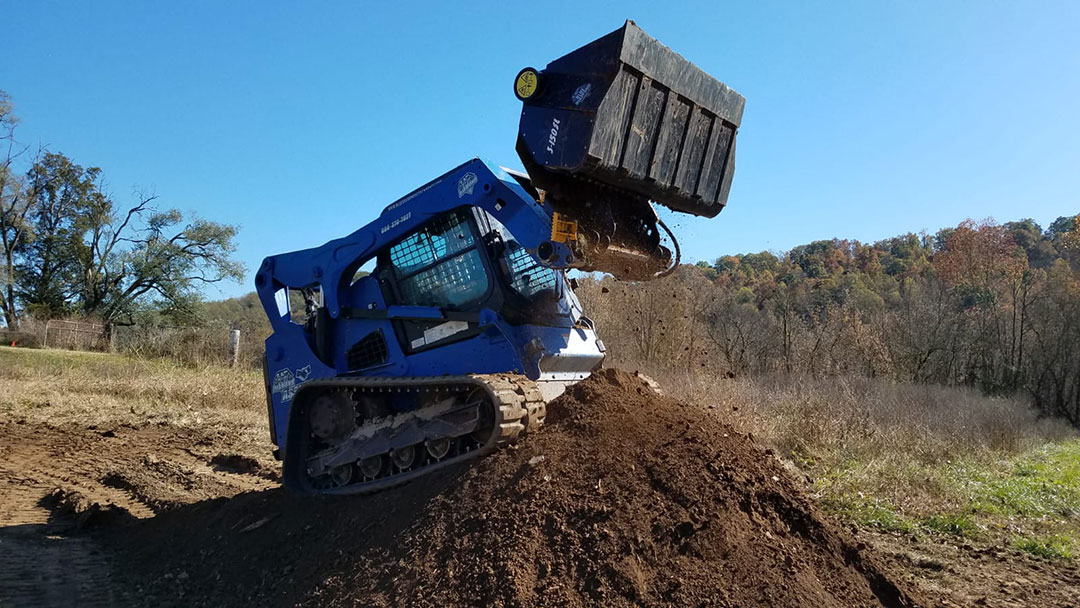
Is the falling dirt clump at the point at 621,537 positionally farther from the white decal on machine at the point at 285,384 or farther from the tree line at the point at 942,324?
the tree line at the point at 942,324

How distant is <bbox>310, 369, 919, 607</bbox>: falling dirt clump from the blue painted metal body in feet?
3.39

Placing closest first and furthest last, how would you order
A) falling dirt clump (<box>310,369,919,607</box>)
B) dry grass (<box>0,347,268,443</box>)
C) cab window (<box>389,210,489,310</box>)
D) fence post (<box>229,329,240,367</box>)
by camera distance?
falling dirt clump (<box>310,369,919,607</box>) → cab window (<box>389,210,489,310</box>) → dry grass (<box>0,347,268,443</box>) → fence post (<box>229,329,240,367</box>)

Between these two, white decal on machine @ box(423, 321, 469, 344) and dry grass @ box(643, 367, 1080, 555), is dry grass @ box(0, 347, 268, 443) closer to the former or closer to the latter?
white decal on machine @ box(423, 321, 469, 344)

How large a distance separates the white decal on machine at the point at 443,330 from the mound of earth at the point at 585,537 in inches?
42.8

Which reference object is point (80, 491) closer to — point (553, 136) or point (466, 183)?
point (466, 183)

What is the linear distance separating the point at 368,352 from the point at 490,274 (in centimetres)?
153

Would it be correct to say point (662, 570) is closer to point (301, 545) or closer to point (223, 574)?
point (301, 545)

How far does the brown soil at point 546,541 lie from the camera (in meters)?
3.70

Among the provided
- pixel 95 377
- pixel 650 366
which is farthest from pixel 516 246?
pixel 95 377

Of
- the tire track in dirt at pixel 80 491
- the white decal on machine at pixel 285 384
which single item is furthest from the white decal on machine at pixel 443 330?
the tire track in dirt at pixel 80 491

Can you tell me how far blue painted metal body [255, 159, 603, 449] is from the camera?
551 cm

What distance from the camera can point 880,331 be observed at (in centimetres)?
3162

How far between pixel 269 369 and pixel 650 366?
14123mm

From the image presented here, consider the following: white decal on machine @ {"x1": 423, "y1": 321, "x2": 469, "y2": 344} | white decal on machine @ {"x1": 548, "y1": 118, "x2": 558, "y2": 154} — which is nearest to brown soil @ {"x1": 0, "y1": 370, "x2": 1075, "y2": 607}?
white decal on machine @ {"x1": 423, "y1": 321, "x2": 469, "y2": 344}
